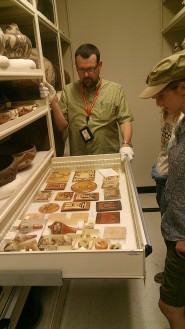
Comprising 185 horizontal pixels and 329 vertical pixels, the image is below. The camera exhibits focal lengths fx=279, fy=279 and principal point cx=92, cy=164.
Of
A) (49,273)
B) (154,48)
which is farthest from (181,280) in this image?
(154,48)

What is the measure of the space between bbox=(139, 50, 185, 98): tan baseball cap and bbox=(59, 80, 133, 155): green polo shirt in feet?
3.95

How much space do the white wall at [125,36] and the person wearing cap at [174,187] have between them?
7.16 ft

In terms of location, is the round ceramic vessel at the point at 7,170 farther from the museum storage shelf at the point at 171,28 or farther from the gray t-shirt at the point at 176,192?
the museum storage shelf at the point at 171,28

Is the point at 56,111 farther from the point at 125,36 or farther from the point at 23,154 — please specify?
the point at 125,36

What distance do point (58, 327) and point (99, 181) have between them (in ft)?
2.92

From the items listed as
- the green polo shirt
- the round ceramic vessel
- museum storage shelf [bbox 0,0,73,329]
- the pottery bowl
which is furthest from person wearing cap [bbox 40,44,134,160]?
the round ceramic vessel

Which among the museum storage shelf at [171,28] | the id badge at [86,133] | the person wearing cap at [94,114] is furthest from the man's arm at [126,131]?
the museum storage shelf at [171,28]

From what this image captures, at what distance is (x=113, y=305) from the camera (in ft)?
5.87

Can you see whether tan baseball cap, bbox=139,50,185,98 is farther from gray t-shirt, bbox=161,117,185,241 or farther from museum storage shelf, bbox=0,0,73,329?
museum storage shelf, bbox=0,0,73,329

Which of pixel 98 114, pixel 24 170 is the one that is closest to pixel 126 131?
pixel 98 114

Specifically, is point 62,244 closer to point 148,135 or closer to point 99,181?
point 99,181

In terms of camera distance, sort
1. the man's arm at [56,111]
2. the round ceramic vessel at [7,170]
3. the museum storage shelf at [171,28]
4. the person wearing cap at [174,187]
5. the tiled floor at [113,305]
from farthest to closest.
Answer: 1. the museum storage shelf at [171,28]
2. the man's arm at [56,111]
3. the tiled floor at [113,305]
4. the round ceramic vessel at [7,170]
5. the person wearing cap at [174,187]

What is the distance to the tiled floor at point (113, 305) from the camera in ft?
5.42

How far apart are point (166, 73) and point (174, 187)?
0.44 meters
